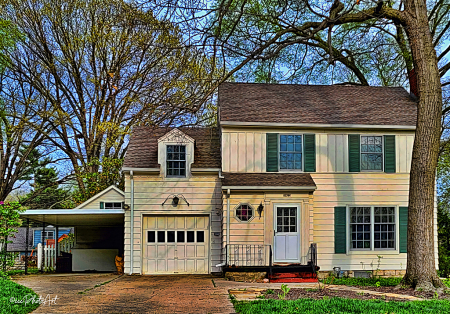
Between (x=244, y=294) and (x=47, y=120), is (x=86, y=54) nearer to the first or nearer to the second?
(x=47, y=120)

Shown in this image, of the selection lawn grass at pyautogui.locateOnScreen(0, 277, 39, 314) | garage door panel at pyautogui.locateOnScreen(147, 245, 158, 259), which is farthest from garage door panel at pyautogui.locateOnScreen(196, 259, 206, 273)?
lawn grass at pyautogui.locateOnScreen(0, 277, 39, 314)

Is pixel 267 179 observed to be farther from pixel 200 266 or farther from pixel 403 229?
pixel 403 229

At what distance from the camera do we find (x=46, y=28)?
2545 centimetres

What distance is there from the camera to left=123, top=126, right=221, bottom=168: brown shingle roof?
17703 millimetres

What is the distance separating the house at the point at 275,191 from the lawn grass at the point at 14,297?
6969mm

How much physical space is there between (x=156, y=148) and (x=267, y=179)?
4516 mm

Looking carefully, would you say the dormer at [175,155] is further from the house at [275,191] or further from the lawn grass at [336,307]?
the lawn grass at [336,307]

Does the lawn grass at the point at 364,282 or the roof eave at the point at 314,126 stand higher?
the roof eave at the point at 314,126

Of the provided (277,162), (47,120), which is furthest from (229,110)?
(47,120)

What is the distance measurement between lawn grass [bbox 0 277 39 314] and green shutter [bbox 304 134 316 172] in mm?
10007

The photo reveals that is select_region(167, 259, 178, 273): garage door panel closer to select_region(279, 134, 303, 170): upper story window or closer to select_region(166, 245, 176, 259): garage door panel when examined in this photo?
select_region(166, 245, 176, 259): garage door panel

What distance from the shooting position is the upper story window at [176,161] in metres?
17.8

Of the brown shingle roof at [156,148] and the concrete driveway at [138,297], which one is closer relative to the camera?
the concrete driveway at [138,297]

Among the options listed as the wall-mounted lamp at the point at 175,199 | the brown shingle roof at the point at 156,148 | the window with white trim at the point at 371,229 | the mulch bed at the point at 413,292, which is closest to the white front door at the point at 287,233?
the window with white trim at the point at 371,229
